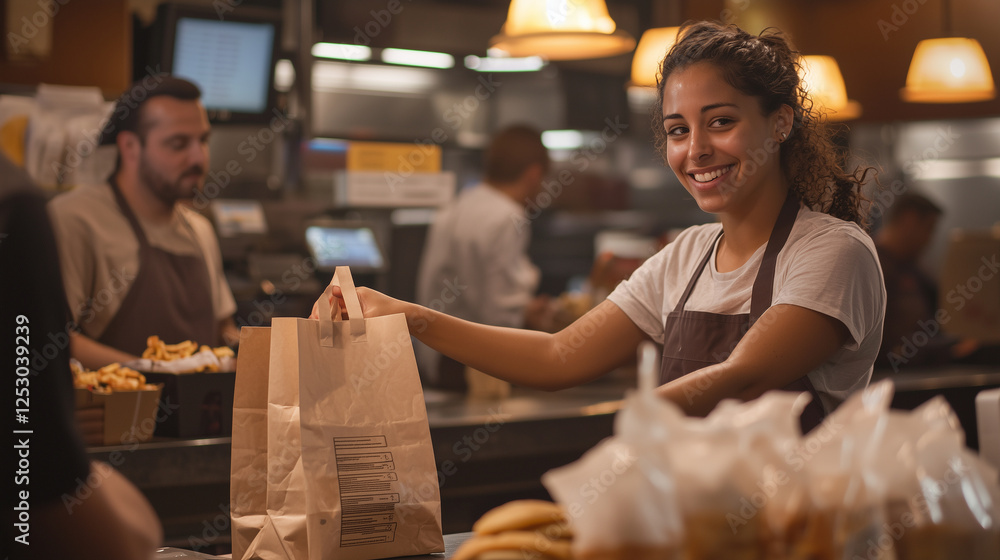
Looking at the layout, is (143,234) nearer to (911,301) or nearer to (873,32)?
(911,301)

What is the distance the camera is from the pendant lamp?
418 centimetres

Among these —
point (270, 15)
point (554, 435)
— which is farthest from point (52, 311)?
point (270, 15)

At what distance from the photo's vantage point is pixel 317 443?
1244 mm

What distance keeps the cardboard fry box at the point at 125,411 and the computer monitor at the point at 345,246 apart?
6.00 feet

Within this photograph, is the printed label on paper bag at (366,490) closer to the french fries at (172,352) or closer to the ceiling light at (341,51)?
the french fries at (172,352)

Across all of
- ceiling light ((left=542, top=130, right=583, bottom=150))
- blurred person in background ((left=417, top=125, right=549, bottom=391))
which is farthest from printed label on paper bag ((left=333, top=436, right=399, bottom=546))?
ceiling light ((left=542, top=130, right=583, bottom=150))

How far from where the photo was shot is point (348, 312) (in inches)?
51.5

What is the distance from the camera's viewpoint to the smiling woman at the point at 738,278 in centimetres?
147

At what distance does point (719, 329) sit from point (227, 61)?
300 cm

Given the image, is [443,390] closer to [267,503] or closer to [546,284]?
[267,503]

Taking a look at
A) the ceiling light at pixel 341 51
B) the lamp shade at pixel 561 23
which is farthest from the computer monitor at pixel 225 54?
the lamp shade at pixel 561 23

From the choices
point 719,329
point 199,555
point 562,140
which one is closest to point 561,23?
point 719,329

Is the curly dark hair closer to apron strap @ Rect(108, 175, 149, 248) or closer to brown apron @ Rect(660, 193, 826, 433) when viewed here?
brown apron @ Rect(660, 193, 826, 433)

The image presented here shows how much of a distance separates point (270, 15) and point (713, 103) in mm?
2961
